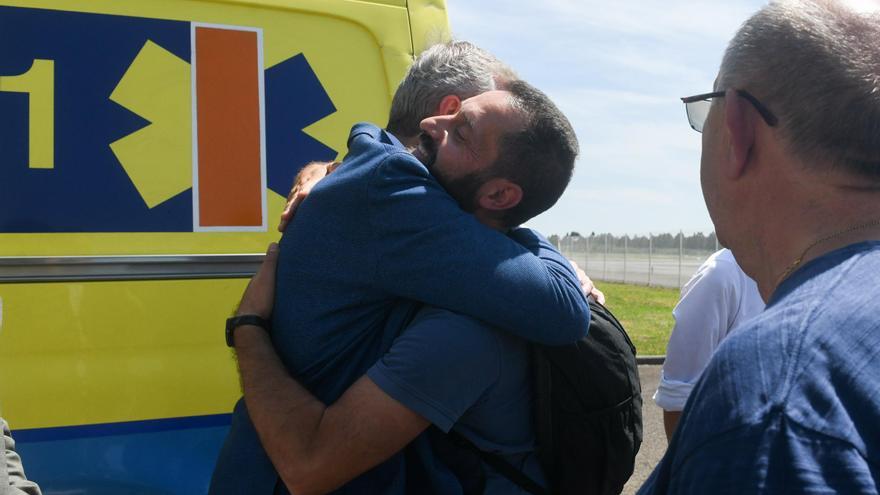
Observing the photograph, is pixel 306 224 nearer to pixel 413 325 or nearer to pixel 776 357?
pixel 413 325

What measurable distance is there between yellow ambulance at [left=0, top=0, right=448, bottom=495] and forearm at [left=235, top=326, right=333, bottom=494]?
0.56 metres

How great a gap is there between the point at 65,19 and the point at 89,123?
24 cm

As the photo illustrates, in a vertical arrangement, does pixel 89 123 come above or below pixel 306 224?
above

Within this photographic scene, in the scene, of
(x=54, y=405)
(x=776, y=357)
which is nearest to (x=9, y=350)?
(x=54, y=405)

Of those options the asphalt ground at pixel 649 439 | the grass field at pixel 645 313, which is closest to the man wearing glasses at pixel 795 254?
the asphalt ground at pixel 649 439

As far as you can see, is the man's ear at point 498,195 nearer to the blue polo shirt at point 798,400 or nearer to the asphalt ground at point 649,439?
the blue polo shirt at point 798,400

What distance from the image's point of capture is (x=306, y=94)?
220 cm

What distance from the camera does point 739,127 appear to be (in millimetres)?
1073

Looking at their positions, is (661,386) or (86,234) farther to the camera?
(661,386)

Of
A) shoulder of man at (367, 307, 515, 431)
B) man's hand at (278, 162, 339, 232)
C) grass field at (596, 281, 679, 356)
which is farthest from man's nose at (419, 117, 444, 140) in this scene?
grass field at (596, 281, 679, 356)

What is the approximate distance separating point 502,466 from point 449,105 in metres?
0.66

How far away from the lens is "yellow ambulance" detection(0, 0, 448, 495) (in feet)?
6.22

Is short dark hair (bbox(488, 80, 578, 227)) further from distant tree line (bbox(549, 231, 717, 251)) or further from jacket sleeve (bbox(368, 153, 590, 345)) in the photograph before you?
distant tree line (bbox(549, 231, 717, 251))

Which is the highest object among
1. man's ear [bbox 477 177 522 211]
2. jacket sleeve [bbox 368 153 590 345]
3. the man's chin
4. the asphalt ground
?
the man's chin
